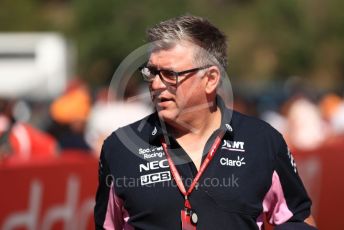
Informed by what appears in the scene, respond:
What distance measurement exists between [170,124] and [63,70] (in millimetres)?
21877

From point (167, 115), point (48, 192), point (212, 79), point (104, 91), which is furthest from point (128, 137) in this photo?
point (104, 91)

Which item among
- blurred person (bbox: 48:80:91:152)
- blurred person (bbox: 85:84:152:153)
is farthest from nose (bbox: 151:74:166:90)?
blurred person (bbox: 48:80:91:152)

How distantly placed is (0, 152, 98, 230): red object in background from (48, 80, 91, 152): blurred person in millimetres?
2259

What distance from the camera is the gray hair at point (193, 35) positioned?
4.02 metres

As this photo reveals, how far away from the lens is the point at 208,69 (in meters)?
4.12

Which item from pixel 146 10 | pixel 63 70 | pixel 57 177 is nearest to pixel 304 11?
pixel 146 10

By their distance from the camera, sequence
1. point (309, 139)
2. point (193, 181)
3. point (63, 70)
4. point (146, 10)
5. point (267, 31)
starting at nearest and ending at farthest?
point (193, 181), point (309, 139), point (63, 70), point (146, 10), point (267, 31)

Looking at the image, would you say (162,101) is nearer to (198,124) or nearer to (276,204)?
(198,124)

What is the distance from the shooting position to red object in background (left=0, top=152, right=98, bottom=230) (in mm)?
6828

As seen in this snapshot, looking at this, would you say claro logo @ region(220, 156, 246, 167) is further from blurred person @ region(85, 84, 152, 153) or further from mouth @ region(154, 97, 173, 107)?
blurred person @ region(85, 84, 152, 153)

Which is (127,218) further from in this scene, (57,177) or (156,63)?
(57,177)

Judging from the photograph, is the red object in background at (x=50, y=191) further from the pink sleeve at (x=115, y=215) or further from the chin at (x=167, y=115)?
the chin at (x=167, y=115)

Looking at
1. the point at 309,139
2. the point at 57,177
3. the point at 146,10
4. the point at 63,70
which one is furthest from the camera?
the point at 146,10

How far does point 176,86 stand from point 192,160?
36 cm
